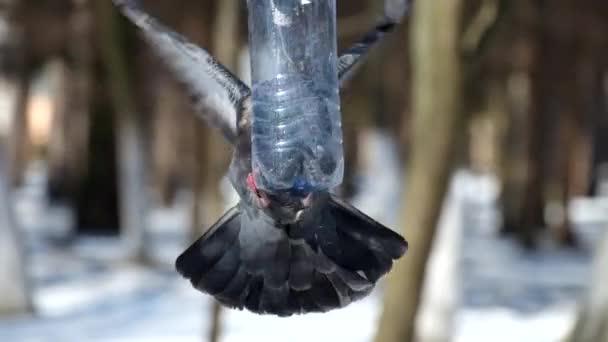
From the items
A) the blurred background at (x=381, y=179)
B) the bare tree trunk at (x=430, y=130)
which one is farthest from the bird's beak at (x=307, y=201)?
the bare tree trunk at (x=430, y=130)

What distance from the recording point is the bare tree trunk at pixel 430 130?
13.1 ft

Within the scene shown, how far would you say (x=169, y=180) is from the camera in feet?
78.9

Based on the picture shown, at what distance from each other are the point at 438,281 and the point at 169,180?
16.7 metres

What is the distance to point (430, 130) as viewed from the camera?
Answer: 159 inches

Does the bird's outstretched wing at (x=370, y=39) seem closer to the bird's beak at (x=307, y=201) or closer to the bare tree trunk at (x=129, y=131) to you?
the bird's beak at (x=307, y=201)

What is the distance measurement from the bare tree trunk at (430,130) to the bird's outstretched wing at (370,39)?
8.44 ft

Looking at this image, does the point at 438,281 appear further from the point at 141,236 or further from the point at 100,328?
the point at 141,236

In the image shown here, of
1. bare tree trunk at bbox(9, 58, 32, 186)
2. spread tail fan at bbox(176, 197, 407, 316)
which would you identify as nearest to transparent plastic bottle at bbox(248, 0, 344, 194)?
spread tail fan at bbox(176, 197, 407, 316)

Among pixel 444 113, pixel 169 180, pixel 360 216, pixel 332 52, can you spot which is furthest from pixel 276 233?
pixel 169 180

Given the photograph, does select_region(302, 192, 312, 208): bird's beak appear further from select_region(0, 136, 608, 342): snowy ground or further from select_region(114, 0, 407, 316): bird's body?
select_region(0, 136, 608, 342): snowy ground

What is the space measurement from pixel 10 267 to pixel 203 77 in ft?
29.3

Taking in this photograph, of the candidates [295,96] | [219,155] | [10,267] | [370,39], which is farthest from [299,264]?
[10,267]

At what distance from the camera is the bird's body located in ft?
4.02

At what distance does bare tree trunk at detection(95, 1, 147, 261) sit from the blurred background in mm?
30
